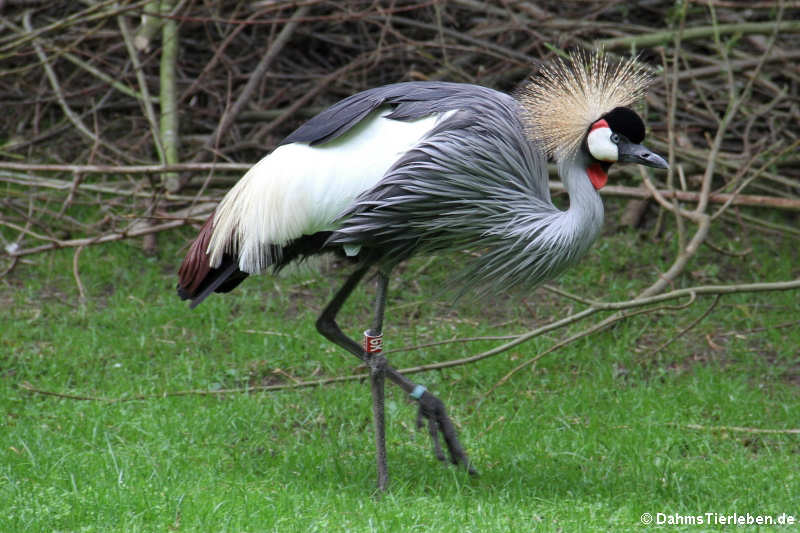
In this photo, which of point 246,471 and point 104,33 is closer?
point 246,471

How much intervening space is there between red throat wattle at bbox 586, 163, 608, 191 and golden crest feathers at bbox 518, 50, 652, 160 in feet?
0.33

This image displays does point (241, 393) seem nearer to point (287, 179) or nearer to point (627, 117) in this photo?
point (287, 179)

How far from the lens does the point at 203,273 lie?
3412 mm

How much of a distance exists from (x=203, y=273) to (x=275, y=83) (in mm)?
3082

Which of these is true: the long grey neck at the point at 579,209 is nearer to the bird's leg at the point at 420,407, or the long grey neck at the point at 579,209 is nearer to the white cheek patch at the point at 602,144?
the white cheek patch at the point at 602,144

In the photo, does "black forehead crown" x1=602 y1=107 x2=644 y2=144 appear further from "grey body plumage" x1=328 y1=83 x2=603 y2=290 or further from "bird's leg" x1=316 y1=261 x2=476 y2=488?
"bird's leg" x1=316 y1=261 x2=476 y2=488

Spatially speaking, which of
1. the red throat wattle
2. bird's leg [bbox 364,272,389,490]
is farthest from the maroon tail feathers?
the red throat wattle

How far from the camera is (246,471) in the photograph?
3.37 metres

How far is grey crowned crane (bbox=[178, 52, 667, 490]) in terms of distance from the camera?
3145 millimetres

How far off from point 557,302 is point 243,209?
86.8 inches

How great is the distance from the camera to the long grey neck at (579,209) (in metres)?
3.14

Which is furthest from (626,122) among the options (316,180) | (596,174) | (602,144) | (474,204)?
(316,180)

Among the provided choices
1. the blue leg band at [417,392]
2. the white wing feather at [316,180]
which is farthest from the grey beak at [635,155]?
the blue leg band at [417,392]

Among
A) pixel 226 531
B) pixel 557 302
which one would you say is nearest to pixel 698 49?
pixel 557 302
